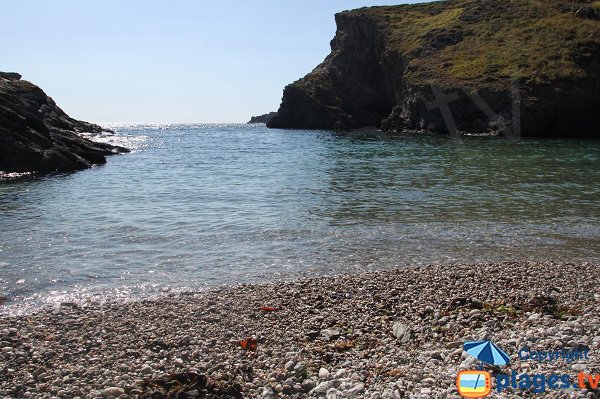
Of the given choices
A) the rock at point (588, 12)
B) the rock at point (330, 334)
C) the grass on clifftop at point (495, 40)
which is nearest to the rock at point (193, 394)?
the rock at point (330, 334)

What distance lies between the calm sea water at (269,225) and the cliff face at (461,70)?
157 ft

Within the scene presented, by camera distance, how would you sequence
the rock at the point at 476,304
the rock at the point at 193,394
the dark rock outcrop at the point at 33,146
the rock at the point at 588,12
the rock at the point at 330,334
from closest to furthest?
1. the rock at the point at 193,394
2. the rock at the point at 330,334
3. the rock at the point at 476,304
4. the dark rock outcrop at the point at 33,146
5. the rock at the point at 588,12

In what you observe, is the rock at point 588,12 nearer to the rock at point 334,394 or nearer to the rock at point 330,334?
the rock at point 330,334

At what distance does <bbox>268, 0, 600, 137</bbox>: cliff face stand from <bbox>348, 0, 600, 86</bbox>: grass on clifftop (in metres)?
0.21

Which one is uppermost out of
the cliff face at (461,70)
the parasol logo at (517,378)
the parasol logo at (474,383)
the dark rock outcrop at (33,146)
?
the cliff face at (461,70)

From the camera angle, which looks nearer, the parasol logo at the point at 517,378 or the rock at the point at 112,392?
the parasol logo at the point at 517,378

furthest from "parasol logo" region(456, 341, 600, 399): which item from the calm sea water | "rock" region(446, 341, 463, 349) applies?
the calm sea water

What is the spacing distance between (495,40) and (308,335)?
340 feet

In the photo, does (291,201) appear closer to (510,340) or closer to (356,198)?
(356,198)

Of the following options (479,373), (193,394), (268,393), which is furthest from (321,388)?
(479,373)

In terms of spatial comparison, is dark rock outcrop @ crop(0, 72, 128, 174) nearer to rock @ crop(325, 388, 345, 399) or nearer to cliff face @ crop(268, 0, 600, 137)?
rock @ crop(325, 388, 345, 399)

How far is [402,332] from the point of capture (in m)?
9.12

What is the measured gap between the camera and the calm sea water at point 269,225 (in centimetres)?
1405

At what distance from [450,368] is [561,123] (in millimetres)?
81674
